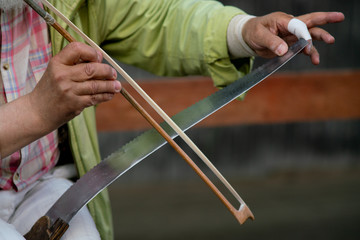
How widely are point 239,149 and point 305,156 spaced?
40 centimetres

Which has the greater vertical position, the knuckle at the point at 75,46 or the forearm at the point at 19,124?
the knuckle at the point at 75,46

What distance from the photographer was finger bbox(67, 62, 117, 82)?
81 centimetres

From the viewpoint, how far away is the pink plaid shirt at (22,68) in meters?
1.05

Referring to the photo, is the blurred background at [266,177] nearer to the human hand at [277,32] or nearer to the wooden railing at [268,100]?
the wooden railing at [268,100]

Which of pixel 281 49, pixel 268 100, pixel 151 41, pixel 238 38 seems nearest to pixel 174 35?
pixel 151 41

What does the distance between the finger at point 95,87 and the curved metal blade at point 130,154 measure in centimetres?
15

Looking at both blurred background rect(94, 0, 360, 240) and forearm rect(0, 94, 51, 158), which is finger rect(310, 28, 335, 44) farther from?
blurred background rect(94, 0, 360, 240)

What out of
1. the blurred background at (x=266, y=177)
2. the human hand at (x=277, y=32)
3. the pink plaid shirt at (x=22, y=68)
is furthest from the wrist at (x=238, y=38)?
the blurred background at (x=266, y=177)

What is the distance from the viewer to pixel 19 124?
892mm

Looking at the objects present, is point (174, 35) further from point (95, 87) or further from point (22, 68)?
point (95, 87)

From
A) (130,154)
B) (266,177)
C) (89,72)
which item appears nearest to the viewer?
(89,72)

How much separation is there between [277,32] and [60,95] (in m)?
0.48

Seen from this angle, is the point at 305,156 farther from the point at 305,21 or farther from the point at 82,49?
the point at 82,49

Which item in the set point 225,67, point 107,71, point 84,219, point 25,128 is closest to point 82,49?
point 107,71
